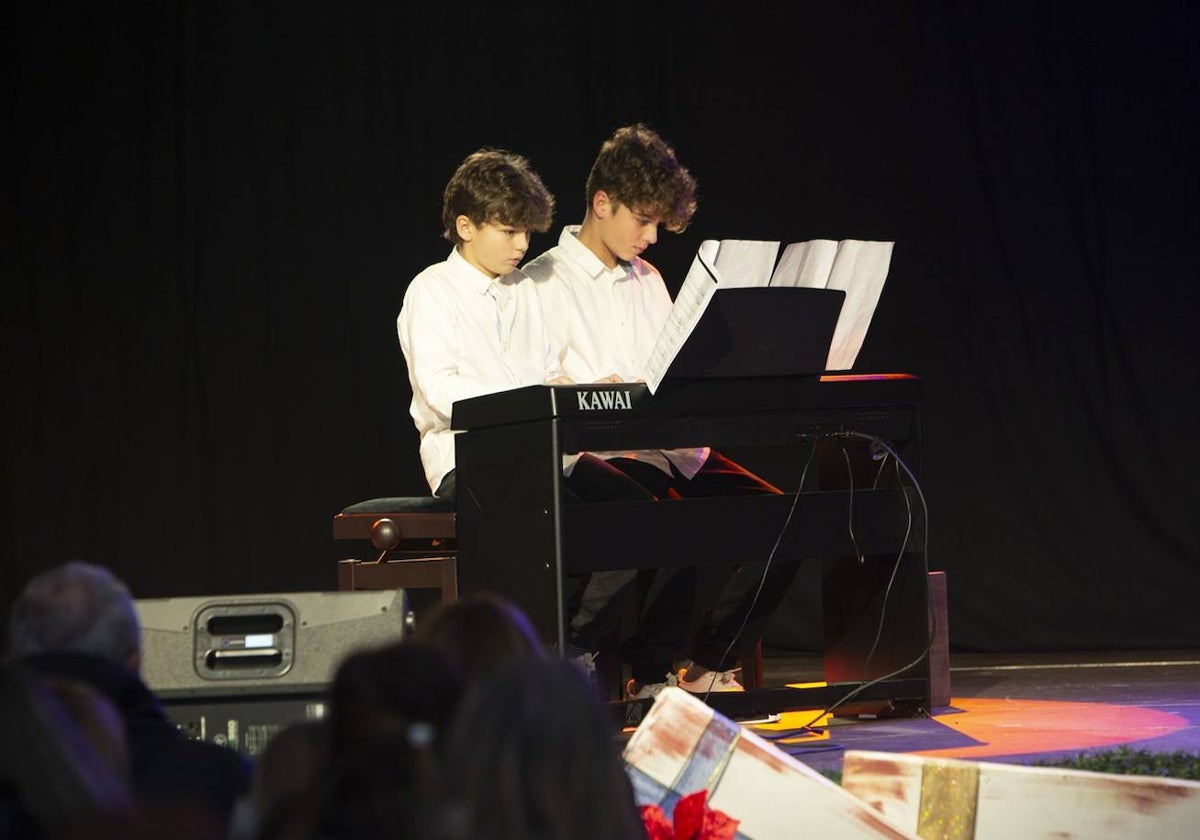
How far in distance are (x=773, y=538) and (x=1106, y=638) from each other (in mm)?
2847

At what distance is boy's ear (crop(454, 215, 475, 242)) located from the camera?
3.98 metres

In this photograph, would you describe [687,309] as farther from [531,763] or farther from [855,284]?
[531,763]

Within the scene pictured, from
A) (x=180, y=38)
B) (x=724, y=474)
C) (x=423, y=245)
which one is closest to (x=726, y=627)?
(x=724, y=474)

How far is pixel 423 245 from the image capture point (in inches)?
216

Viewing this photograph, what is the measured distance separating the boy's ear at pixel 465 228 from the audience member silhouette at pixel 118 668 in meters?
2.33

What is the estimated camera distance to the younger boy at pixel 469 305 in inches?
152

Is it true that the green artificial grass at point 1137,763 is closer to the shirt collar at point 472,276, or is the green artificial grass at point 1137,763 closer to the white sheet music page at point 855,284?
the white sheet music page at point 855,284

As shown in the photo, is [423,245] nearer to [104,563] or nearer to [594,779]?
[104,563]

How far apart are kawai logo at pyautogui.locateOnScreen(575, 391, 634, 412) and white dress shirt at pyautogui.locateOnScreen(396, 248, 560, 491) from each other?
1.92ft

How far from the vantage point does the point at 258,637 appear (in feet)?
7.38

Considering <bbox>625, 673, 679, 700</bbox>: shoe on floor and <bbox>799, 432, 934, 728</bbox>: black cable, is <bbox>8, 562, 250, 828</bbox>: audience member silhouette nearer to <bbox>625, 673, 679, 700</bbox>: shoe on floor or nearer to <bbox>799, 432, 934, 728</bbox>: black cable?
<bbox>799, 432, 934, 728</bbox>: black cable

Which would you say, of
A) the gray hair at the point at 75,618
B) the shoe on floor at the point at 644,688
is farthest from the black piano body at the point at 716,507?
the gray hair at the point at 75,618

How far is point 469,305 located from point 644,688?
42.0 inches

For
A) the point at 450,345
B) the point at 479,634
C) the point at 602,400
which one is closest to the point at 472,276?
the point at 450,345
